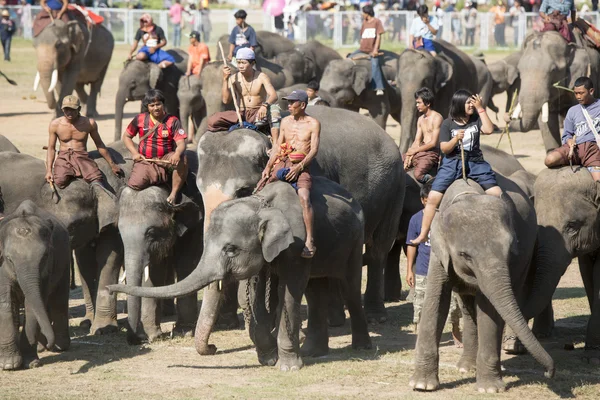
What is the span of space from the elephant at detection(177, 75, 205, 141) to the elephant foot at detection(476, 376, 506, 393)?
43.2 ft

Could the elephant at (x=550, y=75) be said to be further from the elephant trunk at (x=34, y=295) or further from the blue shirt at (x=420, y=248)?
the elephant trunk at (x=34, y=295)

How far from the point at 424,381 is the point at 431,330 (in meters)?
0.38

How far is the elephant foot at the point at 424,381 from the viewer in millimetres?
9430

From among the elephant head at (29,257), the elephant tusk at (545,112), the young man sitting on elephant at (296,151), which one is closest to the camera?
the elephant head at (29,257)

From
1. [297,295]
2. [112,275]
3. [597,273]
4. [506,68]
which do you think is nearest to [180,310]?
[112,275]

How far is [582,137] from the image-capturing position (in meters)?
10.9

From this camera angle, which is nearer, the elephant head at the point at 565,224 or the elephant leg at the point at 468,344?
the elephant leg at the point at 468,344

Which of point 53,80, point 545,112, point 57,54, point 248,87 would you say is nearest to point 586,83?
point 248,87

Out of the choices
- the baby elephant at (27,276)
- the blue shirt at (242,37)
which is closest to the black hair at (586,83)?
the baby elephant at (27,276)

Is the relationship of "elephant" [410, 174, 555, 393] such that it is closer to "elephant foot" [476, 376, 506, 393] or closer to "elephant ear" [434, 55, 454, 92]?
"elephant foot" [476, 376, 506, 393]

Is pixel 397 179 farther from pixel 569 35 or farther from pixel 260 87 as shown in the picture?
pixel 569 35

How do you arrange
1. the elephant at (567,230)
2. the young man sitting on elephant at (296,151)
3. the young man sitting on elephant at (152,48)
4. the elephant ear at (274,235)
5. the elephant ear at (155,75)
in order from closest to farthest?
the elephant ear at (274,235)
the elephant at (567,230)
the young man sitting on elephant at (296,151)
the elephant ear at (155,75)
the young man sitting on elephant at (152,48)

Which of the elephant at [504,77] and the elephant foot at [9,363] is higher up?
the elephant foot at [9,363]

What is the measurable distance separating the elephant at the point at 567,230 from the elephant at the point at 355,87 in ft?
38.7
